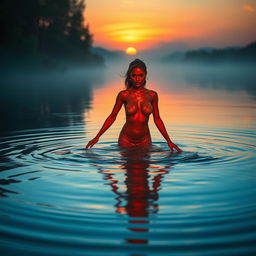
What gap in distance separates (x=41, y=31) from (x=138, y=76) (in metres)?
77.3

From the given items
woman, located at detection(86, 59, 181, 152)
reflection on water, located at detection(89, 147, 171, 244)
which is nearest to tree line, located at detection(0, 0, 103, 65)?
woman, located at detection(86, 59, 181, 152)

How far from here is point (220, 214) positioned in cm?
516

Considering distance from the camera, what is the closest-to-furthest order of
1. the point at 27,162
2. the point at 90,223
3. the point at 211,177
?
the point at 90,223 → the point at 211,177 → the point at 27,162

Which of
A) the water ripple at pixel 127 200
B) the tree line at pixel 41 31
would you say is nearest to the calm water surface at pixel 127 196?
the water ripple at pixel 127 200

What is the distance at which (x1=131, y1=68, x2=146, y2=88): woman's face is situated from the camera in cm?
881

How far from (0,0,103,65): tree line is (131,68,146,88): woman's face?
179ft

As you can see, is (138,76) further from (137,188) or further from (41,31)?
(41,31)

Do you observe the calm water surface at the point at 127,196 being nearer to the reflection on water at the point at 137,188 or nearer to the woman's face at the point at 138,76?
the reflection on water at the point at 137,188

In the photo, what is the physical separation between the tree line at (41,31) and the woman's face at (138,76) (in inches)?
2144

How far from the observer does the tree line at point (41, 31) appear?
205ft

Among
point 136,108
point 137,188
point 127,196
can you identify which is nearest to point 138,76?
point 136,108

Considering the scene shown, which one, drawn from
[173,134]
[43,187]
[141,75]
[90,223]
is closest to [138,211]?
[90,223]

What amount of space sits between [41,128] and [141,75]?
206 inches

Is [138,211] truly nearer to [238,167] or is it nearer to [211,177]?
[211,177]
